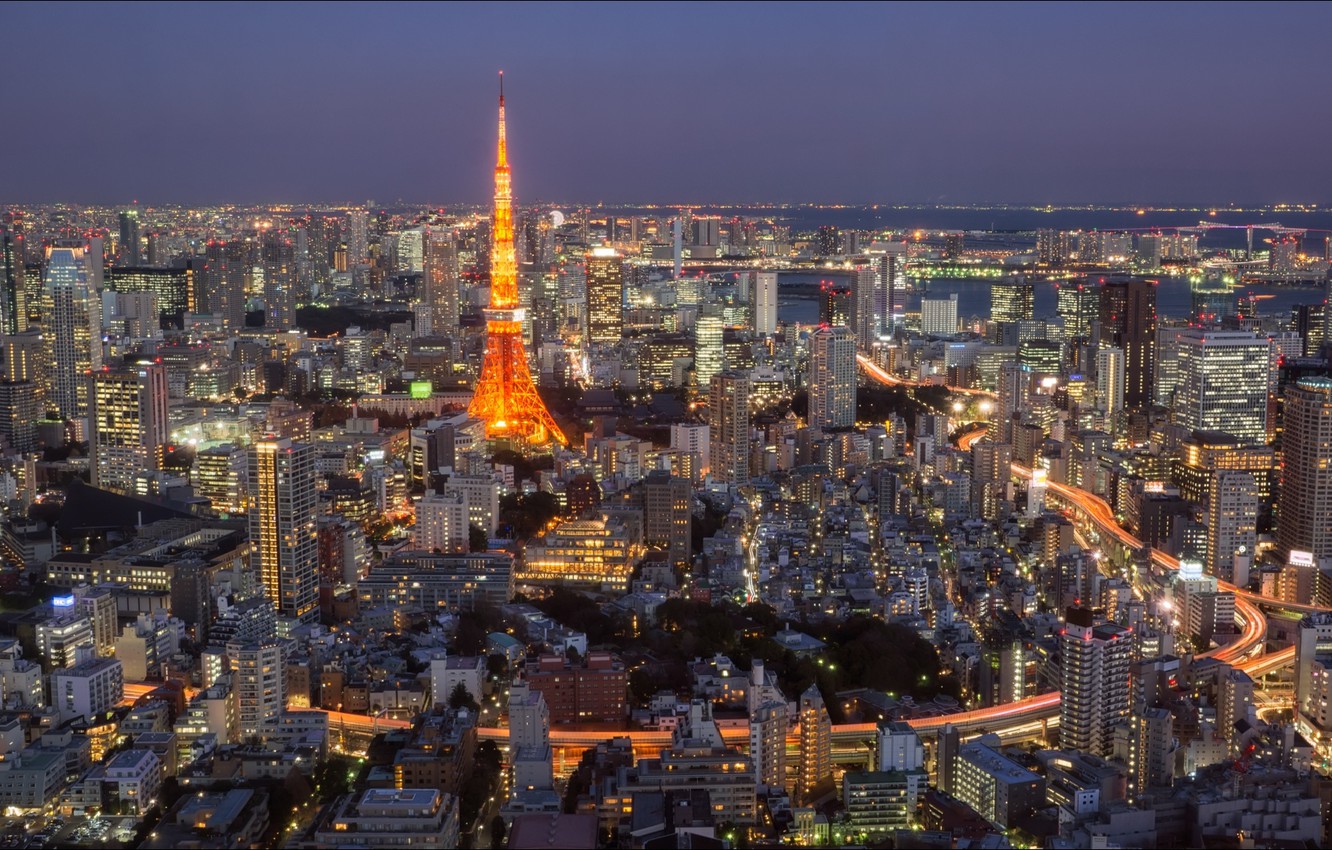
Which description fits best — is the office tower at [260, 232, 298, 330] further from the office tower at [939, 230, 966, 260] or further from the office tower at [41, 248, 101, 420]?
the office tower at [939, 230, 966, 260]

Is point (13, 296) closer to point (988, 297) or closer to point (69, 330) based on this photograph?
point (69, 330)

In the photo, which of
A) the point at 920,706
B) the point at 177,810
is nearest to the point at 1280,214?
the point at 920,706

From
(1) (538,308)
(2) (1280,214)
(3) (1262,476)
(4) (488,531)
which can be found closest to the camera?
(4) (488,531)

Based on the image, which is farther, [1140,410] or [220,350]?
[220,350]

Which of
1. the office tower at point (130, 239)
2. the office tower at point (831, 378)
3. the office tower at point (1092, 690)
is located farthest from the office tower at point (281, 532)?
the office tower at point (130, 239)

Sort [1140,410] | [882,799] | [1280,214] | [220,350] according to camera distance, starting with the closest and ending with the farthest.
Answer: [882,799] → [1140,410] → [220,350] → [1280,214]

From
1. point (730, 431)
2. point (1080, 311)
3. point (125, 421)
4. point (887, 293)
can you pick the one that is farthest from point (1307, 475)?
point (887, 293)

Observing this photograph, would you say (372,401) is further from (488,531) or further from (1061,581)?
(1061,581)
